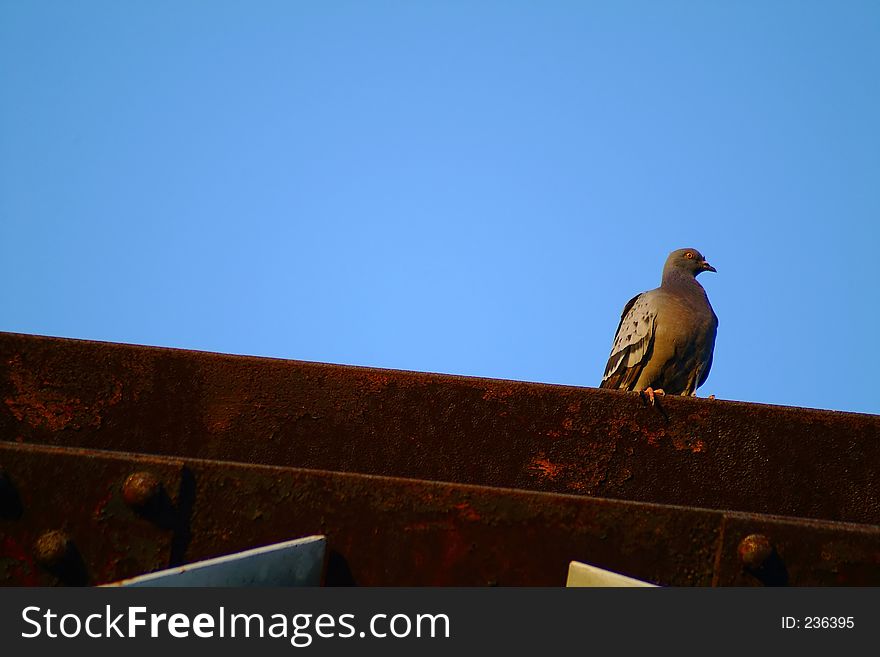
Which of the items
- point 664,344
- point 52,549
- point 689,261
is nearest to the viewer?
point 52,549

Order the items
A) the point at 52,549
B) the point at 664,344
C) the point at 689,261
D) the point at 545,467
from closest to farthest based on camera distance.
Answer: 1. the point at 52,549
2. the point at 545,467
3. the point at 664,344
4. the point at 689,261

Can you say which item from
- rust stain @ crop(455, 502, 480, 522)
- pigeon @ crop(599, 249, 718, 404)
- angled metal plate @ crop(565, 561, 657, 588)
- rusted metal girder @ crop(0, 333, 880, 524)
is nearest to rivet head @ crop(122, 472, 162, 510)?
rusted metal girder @ crop(0, 333, 880, 524)

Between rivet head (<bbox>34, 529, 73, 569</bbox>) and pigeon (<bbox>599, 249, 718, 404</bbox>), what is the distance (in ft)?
16.1

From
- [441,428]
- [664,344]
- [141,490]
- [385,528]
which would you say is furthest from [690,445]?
[664,344]

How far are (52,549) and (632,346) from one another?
519 cm

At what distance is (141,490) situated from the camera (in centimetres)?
240

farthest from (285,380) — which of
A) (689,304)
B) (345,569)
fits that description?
(689,304)

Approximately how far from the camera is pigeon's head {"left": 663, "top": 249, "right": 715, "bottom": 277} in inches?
332

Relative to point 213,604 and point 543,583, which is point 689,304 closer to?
point 543,583

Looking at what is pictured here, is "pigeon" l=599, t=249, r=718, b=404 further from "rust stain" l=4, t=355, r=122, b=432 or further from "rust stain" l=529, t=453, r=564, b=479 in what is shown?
"rust stain" l=4, t=355, r=122, b=432

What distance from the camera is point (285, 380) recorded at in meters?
3.29

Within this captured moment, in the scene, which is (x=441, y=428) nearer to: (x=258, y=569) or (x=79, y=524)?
(x=258, y=569)

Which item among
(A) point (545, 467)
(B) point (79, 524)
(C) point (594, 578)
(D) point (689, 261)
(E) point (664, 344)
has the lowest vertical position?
(C) point (594, 578)

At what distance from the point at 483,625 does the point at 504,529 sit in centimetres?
45
